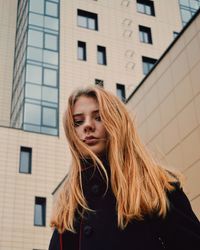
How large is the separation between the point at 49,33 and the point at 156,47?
23.9ft

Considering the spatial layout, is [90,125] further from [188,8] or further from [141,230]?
[188,8]

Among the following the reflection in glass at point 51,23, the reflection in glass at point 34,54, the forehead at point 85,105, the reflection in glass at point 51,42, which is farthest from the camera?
the reflection in glass at point 51,23

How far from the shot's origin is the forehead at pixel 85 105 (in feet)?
8.85

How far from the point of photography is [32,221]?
2273cm

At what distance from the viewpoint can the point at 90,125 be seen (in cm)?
258

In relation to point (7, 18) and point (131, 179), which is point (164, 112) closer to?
point (131, 179)

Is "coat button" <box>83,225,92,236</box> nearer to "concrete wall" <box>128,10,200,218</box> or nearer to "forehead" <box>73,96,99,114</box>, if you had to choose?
"forehead" <box>73,96,99,114</box>

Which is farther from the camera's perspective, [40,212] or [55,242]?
[40,212]

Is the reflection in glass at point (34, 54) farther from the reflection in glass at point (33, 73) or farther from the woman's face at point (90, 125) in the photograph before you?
the woman's face at point (90, 125)

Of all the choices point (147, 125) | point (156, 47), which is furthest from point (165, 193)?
point (156, 47)

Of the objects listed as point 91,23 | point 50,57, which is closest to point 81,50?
point 91,23

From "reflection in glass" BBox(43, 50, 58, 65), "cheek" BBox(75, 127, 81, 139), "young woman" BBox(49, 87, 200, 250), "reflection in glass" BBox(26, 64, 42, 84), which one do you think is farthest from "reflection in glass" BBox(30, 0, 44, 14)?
"cheek" BBox(75, 127, 81, 139)

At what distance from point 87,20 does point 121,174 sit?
28727 mm

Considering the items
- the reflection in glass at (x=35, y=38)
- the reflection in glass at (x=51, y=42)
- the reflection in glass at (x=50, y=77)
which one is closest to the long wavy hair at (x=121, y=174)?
the reflection in glass at (x=50, y=77)
